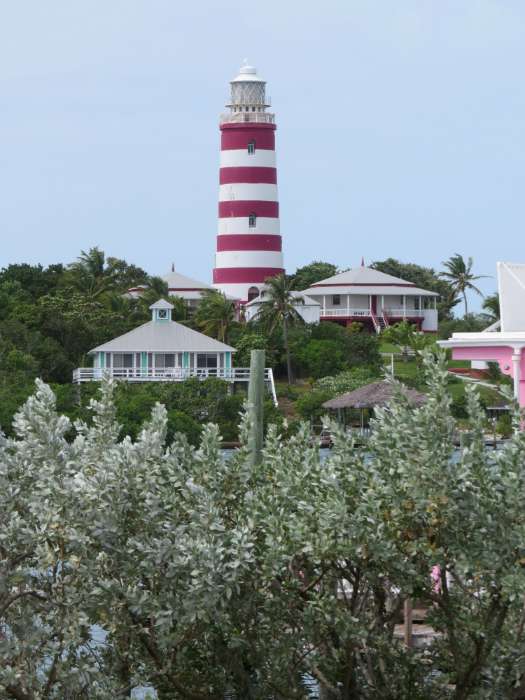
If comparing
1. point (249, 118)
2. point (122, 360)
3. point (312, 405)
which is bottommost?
point (312, 405)

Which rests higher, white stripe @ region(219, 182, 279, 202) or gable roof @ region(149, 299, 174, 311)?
white stripe @ region(219, 182, 279, 202)

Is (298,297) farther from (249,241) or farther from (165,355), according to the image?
(165,355)

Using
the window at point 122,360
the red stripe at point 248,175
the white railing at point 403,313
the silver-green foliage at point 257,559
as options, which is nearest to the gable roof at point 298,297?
the white railing at point 403,313

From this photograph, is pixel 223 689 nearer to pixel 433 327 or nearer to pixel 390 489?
pixel 390 489

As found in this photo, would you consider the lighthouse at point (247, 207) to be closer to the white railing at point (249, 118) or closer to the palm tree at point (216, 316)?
the white railing at point (249, 118)

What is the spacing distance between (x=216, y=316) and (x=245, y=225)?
8.72 m

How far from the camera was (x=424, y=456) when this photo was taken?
502 inches

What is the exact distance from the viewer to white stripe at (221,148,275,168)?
3310 inches

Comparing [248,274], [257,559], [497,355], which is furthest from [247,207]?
[257,559]

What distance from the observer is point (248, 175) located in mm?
83812

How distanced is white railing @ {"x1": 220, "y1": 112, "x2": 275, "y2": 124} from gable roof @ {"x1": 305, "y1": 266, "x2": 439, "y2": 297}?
10544mm

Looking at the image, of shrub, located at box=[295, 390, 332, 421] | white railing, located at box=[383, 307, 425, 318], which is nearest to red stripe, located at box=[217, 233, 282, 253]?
white railing, located at box=[383, 307, 425, 318]

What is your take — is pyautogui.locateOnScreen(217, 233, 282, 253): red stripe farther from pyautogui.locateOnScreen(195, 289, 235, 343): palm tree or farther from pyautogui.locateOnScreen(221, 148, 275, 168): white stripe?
pyautogui.locateOnScreen(195, 289, 235, 343): palm tree

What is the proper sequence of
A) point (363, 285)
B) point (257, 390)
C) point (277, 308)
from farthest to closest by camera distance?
point (363, 285), point (277, 308), point (257, 390)
